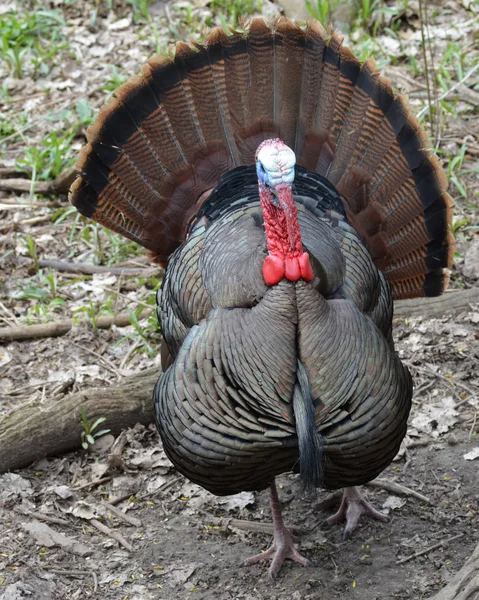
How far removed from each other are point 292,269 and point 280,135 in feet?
4.71

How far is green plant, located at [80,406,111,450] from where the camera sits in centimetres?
494

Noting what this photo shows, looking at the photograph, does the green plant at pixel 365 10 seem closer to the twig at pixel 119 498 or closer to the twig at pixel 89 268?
the twig at pixel 89 268

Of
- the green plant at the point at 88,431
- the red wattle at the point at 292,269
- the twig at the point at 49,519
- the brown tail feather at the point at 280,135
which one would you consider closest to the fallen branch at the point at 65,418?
the green plant at the point at 88,431

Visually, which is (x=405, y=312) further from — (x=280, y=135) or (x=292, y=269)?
(x=292, y=269)

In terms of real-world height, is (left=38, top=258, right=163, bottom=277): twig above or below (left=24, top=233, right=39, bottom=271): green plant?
below

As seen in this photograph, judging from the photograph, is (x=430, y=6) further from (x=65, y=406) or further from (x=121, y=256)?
(x=65, y=406)

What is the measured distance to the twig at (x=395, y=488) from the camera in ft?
14.8

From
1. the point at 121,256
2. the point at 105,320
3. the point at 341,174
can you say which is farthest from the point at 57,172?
the point at 341,174

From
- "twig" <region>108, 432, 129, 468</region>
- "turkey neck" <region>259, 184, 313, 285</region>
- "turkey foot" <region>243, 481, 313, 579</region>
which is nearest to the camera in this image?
"turkey neck" <region>259, 184, 313, 285</region>

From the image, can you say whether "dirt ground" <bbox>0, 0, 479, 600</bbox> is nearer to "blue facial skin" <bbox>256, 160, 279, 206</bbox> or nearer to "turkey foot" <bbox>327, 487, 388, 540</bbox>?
"turkey foot" <bbox>327, 487, 388, 540</bbox>

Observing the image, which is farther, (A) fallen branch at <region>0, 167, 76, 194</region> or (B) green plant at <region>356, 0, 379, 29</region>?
(B) green plant at <region>356, 0, 379, 29</region>

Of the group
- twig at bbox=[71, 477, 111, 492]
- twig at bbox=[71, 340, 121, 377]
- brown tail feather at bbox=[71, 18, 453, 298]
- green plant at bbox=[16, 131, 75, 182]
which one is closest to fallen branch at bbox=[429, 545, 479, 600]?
brown tail feather at bbox=[71, 18, 453, 298]

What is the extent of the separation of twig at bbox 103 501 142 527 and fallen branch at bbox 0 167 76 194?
120 inches

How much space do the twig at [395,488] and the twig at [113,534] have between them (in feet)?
4.49
